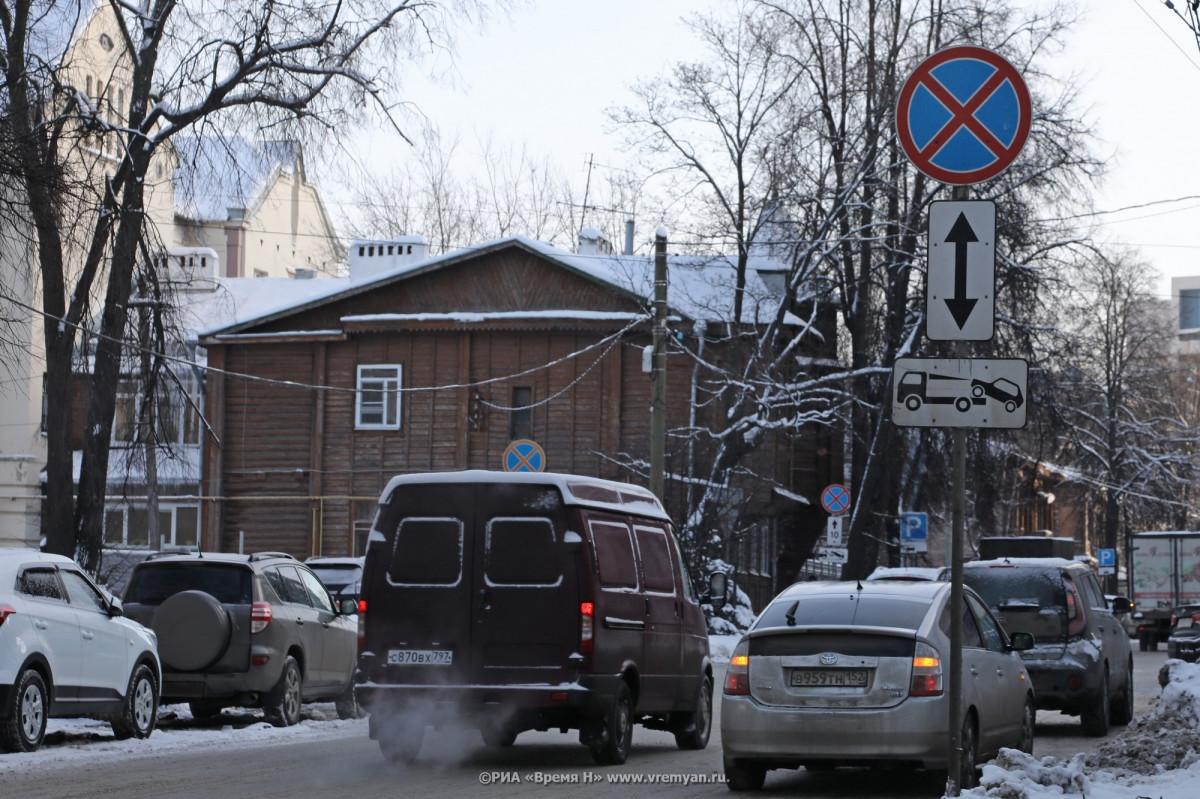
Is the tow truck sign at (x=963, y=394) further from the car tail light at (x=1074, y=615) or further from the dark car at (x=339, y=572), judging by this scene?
the dark car at (x=339, y=572)

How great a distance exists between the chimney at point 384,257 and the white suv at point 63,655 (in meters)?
33.3

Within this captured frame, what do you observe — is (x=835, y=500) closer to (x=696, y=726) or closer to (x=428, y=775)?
(x=696, y=726)


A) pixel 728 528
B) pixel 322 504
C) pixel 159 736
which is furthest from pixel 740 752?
pixel 322 504

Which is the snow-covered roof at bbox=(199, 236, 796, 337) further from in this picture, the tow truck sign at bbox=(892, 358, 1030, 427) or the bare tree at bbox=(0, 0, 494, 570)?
the tow truck sign at bbox=(892, 358, 1030, 427)

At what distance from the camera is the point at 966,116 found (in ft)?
29.0

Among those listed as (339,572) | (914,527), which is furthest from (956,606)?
(914,527)

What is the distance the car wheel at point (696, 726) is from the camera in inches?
570

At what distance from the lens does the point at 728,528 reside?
1433 inches

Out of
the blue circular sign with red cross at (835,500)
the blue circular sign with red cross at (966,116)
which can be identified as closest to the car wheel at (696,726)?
the blue circular sign with red cross at (966,116)

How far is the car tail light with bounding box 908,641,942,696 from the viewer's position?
10.4m

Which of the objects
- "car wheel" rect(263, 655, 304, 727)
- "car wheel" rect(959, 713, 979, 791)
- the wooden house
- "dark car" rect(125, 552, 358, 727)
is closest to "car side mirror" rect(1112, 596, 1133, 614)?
"car wheel" rect(959, 713, 979, 791)

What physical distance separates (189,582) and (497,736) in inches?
178

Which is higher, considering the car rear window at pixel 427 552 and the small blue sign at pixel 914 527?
the car rear window at pixel 427 552

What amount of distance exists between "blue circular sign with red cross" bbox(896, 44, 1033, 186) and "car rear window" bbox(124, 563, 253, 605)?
31.8 feet
